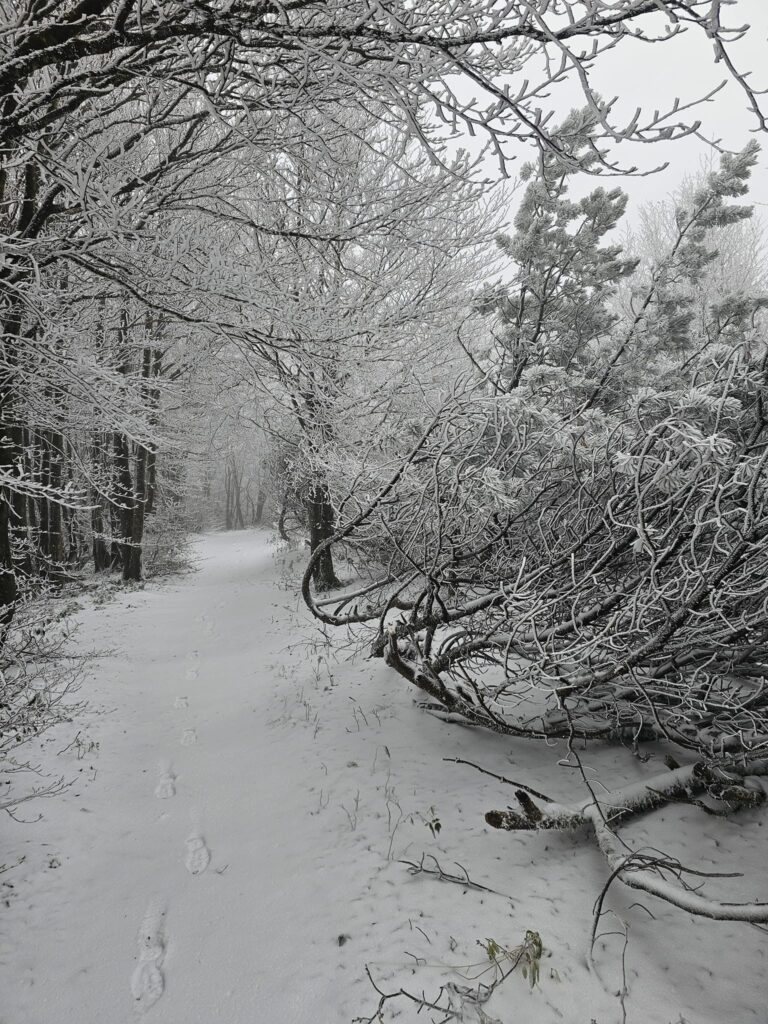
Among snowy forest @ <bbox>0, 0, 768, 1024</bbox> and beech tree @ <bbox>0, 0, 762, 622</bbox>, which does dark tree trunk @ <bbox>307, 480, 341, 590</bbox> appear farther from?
beech tree @ <bbox>0, 0, 762, 622</bbox>

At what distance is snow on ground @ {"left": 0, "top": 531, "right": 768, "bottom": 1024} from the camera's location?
2.28 m

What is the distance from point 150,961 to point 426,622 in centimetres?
256

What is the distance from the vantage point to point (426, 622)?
4.18m

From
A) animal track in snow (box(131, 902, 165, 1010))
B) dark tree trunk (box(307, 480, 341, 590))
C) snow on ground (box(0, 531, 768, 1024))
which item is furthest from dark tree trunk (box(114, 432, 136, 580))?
animal track in snow (box(131, 902, 165, 1010))

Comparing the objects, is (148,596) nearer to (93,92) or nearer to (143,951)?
(143,951)

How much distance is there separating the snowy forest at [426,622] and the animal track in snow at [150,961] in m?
0.02

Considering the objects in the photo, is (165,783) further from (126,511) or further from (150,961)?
(126,511)

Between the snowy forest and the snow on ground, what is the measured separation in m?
0.02

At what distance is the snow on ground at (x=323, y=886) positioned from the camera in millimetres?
2279

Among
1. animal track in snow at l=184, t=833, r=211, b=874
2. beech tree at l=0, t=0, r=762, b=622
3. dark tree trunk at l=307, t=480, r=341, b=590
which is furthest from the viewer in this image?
dark tree trunk at l=307, t=480, r=341, b=590

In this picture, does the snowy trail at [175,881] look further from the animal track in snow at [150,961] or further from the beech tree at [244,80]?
the beech tree at [244,80]

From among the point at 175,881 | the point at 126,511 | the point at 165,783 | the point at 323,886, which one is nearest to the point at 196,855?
the point at 175,881

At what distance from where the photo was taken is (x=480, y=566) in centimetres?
386

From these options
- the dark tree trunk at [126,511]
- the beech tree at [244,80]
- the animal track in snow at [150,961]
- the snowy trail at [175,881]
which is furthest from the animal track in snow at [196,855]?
the dark tree trunk at [126,511]
